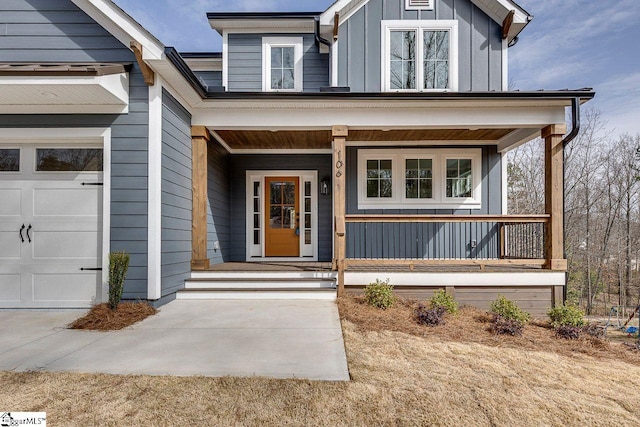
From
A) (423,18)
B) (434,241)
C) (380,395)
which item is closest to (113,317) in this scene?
(380,395)

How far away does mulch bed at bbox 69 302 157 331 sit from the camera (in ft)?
12.6

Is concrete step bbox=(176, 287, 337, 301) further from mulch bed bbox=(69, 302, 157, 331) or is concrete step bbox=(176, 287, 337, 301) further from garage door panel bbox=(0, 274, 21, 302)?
garage door panel bbox=(0, 274, 21, 302)

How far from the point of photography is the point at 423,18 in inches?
261

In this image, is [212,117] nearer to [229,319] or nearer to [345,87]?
[345,87]

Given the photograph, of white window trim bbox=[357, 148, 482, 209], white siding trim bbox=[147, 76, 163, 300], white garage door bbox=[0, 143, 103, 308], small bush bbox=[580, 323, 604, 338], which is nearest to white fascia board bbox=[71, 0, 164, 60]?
white siding trim bbox=[147, 76, 163, 300]

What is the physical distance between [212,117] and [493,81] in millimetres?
5399

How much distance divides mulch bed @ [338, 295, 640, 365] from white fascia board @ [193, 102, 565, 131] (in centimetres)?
293

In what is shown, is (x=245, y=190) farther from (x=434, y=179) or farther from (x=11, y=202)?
(x=434, y=179)

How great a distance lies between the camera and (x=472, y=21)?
6648mm

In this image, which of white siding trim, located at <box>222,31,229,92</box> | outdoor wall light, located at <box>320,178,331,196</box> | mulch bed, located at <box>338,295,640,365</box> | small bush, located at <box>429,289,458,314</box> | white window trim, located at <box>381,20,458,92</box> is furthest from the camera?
white siding trim, located at <box>222,31,229,92</box>

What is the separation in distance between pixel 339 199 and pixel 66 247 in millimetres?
3885

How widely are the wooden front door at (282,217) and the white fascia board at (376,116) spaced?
2.36 metres

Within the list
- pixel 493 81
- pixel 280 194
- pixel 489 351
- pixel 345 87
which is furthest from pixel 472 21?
pixel 489 351

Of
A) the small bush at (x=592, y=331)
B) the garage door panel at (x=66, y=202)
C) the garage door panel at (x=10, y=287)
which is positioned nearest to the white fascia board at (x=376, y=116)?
the garage door panel at (x=66, y=202)
